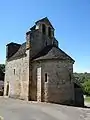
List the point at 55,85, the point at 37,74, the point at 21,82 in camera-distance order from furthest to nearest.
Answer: the point at 21,82
the point at 37,74
the point at 55,85

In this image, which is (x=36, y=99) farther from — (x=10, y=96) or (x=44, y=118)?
(x=44, y=118)

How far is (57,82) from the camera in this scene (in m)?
27.7

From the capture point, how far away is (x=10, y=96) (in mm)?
35875

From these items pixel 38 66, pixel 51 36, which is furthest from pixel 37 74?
pixel 51 36

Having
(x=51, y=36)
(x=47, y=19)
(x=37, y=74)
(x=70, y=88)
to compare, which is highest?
(x=47, y=19)

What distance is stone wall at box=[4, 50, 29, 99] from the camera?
31.6 meters

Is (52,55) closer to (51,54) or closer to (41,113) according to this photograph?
(51,54)

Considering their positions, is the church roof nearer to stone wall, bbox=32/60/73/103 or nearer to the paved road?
stone wall, bbox=32/60/73/103

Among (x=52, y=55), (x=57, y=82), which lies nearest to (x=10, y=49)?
(x=52, y=55)

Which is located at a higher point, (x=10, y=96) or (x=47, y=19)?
(x=47, y=19)

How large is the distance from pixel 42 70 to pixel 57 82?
2.79 metres

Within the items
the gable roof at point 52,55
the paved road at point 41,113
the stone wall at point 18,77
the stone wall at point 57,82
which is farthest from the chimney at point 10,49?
the paved road at point 41,113

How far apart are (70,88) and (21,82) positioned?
8804 millimetres

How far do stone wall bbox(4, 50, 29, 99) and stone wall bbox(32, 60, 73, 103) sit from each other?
157 inches
